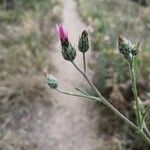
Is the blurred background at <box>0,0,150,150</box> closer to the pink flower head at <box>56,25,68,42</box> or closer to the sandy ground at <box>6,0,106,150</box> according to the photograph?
the sandy ground at <box>6,0,106,150</box>

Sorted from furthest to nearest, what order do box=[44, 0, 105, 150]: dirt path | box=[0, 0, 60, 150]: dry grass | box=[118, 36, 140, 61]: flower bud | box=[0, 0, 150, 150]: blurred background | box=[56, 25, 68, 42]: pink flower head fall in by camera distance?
box=[0, 0, 60, 150]: dry grass, box=[44, 0, 105, 150]: dirt path, box=[0, 0, 150, 150]: blurred background, box=[56, 25, 68, 42]: pink flower head, box=[118, 36, 140, 61]: flower bud

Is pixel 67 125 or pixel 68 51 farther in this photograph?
pixel 67 125

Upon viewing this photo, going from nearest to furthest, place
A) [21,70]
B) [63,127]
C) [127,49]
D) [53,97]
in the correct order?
1. [127,49]
2. [63,127]
3. [53,97]
4. [21,70]

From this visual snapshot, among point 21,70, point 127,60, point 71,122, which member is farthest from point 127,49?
point 21,70

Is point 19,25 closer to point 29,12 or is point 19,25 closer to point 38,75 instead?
point 29,12

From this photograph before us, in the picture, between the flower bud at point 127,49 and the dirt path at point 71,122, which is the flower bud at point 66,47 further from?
the dirt path at point 71,122

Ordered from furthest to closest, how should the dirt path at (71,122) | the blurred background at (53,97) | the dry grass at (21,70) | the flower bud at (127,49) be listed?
the dry grass at (21,70), the dirt path at (71,122), the blurred background at (53,97), the flower bud at (127,49)

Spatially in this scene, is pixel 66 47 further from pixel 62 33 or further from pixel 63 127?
pixel 63 127

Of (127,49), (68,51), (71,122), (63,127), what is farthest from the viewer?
(71,122)

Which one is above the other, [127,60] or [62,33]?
[62,33]

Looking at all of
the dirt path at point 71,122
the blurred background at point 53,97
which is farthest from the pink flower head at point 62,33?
the dirt path at point 71,122

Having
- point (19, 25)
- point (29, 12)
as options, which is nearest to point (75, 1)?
point (29, 12)

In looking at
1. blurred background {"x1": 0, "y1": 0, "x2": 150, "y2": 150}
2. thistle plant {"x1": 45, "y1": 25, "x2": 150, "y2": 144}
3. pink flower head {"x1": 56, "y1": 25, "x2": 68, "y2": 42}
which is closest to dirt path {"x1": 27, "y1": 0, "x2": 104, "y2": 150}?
blurred background {"x1": 0, "y1": 0, "x2": 150, "y2": 150}
